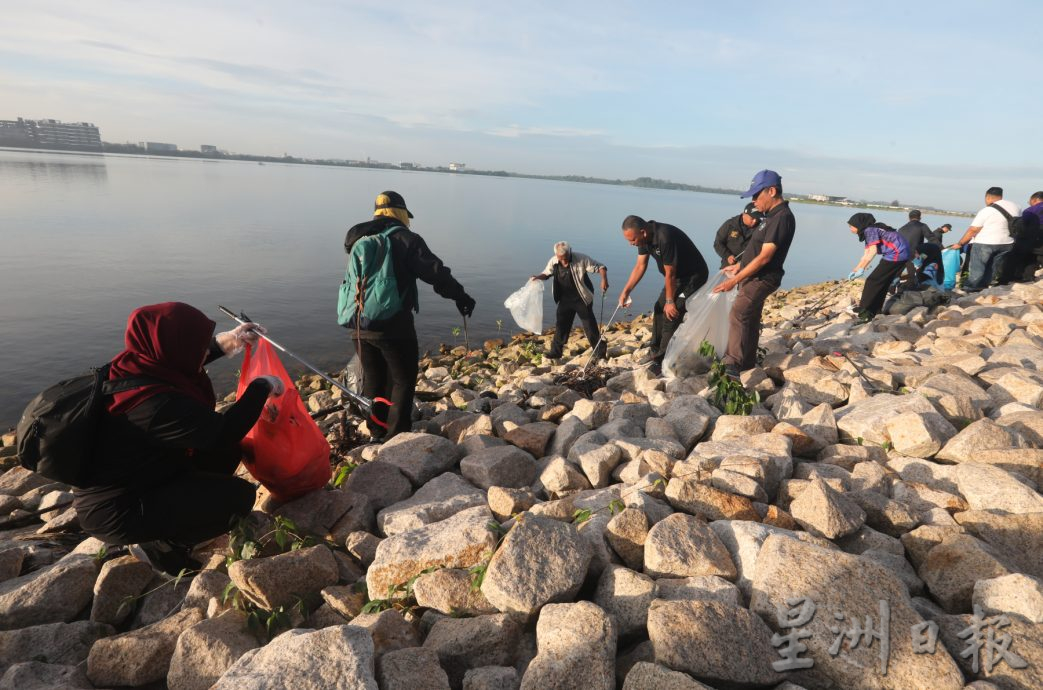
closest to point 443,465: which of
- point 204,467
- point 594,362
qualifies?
point 204,467

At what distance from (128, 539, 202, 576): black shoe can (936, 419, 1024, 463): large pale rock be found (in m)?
4.70

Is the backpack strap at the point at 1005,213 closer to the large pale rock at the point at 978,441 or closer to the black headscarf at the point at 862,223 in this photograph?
the black headscarf at the point at 862,223

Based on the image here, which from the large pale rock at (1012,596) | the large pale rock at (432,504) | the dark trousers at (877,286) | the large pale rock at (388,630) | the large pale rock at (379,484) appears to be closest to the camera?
the large pale rock at (1012,596)

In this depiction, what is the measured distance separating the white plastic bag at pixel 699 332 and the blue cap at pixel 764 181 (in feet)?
3.30

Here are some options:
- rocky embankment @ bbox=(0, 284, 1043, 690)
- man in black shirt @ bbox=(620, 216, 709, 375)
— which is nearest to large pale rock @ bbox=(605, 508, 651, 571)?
rocky embankment @ bbox=(0, 284, 1043, 690)

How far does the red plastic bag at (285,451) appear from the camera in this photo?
330 centimetres

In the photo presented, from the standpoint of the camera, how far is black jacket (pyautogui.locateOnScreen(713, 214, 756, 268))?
741 centimetres

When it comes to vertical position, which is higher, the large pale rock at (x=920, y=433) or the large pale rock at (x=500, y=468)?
the large pale rock at (x=920, y=433)

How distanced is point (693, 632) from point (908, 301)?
989 cm

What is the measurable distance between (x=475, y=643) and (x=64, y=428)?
2.07 meters

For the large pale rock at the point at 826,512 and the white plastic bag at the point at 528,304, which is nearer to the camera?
the large pale rock at the point at 826,512

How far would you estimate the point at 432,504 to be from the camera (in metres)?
3.44

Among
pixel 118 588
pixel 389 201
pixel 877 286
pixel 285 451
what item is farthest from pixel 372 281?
pixel 877 286

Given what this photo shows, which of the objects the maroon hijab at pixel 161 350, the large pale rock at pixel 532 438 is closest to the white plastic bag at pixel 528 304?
the large pale rock at pixel 532 438
